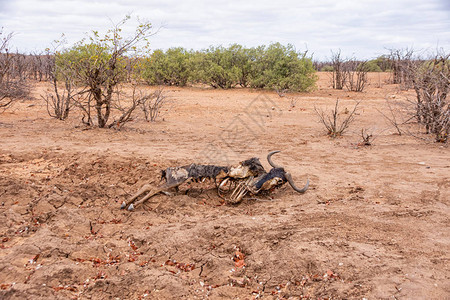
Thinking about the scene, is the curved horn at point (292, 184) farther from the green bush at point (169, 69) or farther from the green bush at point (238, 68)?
the green bush at point (169, 69)

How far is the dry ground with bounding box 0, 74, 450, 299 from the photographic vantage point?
3326 millimetres

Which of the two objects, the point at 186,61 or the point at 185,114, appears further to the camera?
the point at 186,61

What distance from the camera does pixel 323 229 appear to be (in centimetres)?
419

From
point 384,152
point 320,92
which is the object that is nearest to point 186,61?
point 320,92

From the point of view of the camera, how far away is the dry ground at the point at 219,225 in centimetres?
333

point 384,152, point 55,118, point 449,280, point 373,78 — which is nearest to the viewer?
point 449,280

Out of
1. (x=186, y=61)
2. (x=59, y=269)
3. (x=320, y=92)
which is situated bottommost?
(x=59, y=269)

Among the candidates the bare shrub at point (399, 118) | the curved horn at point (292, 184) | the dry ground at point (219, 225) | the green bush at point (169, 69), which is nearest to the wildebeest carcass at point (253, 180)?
the curved horn at point (292, 184)

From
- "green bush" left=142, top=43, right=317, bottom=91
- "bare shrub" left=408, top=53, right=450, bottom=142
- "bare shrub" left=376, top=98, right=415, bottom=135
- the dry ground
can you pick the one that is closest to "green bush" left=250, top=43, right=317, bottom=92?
"green bush" left=142, top=43, right=317, bottom=91

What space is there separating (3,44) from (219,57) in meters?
12.4

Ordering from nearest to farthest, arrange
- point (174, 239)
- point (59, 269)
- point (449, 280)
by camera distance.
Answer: point (449, 280) < point (59, 269) < point (174, 239)

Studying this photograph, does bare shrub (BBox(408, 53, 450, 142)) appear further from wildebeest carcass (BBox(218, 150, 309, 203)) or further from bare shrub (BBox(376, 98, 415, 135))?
wildebeest carcass (BBox(218, 150, 309, 203))

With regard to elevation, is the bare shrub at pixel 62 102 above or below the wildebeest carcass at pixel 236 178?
above

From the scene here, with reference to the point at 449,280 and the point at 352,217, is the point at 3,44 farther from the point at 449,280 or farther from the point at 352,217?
the point at 449,280
